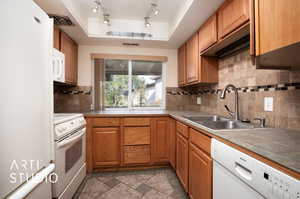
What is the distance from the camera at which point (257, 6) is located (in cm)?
88

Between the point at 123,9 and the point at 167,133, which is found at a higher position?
the point at 123,9

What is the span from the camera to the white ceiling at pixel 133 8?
203 centimetres

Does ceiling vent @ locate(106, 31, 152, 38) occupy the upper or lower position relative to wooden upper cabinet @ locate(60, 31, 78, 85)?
upper

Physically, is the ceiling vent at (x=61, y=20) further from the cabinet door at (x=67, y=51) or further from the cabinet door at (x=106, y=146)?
the cabinet door at (x=106, y=146)

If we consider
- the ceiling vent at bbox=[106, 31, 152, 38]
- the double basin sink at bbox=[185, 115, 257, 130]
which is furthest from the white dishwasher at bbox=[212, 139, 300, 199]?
A: the ceiling vent at bbox=[106, 31, 152, 38]

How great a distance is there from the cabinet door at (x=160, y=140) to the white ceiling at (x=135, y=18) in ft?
4.52

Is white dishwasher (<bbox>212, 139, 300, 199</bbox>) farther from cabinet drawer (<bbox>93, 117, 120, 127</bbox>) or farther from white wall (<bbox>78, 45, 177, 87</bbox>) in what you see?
white wall (<bbox>78, 45, 177, 87</bbox>)

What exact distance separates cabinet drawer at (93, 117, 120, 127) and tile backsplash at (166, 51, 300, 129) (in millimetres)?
1430

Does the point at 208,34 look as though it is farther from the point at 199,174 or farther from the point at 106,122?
the point at 106,122

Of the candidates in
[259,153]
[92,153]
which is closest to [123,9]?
[92,153]

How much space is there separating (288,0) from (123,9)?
2051 mm

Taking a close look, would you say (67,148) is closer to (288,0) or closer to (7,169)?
(7,169)

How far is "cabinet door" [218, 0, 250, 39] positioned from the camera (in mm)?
1176

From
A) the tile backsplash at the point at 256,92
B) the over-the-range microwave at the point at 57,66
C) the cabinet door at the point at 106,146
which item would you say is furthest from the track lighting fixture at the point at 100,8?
the tile backsplash at the point at 256,92
